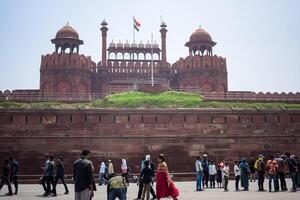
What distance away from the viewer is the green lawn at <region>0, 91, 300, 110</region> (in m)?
20.8

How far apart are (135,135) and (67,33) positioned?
555 inches

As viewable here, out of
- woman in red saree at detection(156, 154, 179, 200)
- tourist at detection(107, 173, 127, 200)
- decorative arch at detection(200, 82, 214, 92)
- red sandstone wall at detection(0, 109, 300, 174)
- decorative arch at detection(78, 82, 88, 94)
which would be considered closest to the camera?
tourist at detection(107, 173, 127, 200)

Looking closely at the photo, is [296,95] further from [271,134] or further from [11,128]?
[11,128]

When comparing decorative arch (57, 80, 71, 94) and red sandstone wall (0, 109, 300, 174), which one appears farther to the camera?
decorative arch (57, 80, 71, 94)

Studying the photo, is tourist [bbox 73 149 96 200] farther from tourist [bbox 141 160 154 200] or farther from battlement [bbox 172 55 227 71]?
battlement [bbox 172 55 227 71]

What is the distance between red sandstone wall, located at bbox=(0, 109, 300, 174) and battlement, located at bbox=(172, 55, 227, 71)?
36.9 feet

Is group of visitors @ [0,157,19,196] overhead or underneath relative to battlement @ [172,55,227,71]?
underneath

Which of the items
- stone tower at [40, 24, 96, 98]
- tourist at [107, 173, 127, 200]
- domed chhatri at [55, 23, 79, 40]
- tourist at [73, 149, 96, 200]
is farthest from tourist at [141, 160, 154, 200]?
domed chhatri at [55, 23, 79, 40]

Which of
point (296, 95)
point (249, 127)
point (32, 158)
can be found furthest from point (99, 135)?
point (296, 95)

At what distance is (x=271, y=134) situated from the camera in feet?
66.1

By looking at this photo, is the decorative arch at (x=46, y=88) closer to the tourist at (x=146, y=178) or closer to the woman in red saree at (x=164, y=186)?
the tourist at (x=146, y=178)

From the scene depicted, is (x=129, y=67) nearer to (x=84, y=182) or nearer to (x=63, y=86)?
(x=63, y=86)

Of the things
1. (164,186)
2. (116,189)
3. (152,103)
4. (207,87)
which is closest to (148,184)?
(164,186)

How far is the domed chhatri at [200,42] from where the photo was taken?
31.7 meters
